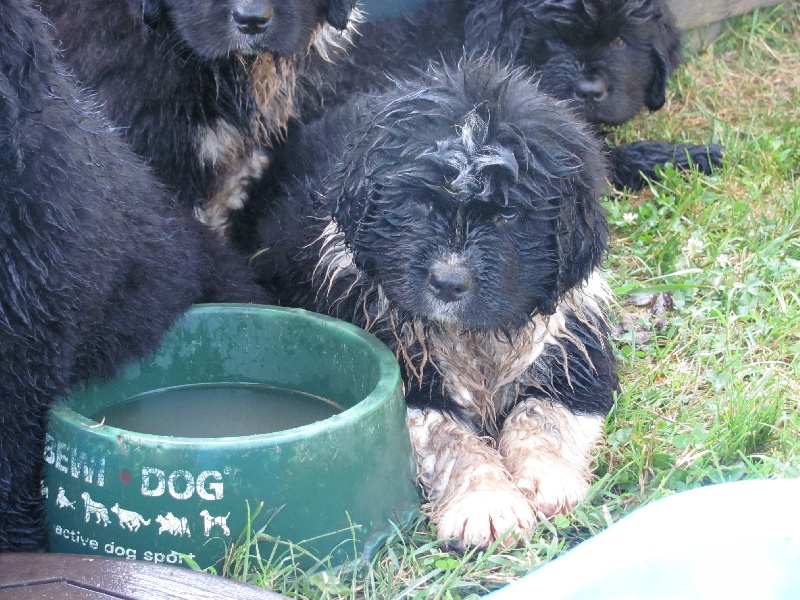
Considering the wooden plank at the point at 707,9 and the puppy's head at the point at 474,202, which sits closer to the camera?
the puppy's head at the point at 474,202

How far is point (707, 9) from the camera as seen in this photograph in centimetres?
640

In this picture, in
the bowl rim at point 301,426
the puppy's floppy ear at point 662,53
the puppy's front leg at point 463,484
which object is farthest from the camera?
the puppy's floppy ear at point 662,53

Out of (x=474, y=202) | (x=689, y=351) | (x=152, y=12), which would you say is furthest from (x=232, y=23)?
(x=689, y=351)

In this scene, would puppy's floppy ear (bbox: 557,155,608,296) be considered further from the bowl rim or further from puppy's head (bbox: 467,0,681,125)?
puppy's head (bbox: 467,0,681,125)

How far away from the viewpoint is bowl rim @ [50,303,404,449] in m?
2.57

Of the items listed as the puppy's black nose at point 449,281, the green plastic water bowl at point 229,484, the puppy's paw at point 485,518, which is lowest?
the puppy's paw at point 485,518

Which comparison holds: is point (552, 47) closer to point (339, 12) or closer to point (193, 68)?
point (339, 12)

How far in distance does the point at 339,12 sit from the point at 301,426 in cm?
177

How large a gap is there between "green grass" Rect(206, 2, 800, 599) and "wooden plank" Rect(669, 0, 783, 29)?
1.67ft

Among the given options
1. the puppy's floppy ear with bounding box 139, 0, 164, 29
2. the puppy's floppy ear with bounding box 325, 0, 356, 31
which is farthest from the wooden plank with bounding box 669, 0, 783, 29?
the puppy's floppy ear with bounding box 139, 0, 164, 29

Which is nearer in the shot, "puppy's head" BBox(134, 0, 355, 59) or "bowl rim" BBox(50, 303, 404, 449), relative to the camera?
"bowl rim" BBox(50, 303, 404, 449)

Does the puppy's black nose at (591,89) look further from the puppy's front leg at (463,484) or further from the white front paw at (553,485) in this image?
the white front paw at (553,485)

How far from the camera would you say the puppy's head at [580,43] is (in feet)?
14.3

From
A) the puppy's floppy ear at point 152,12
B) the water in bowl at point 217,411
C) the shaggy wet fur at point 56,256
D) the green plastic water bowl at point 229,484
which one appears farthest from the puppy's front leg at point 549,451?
the puppy's floppy ear at point 152,12
